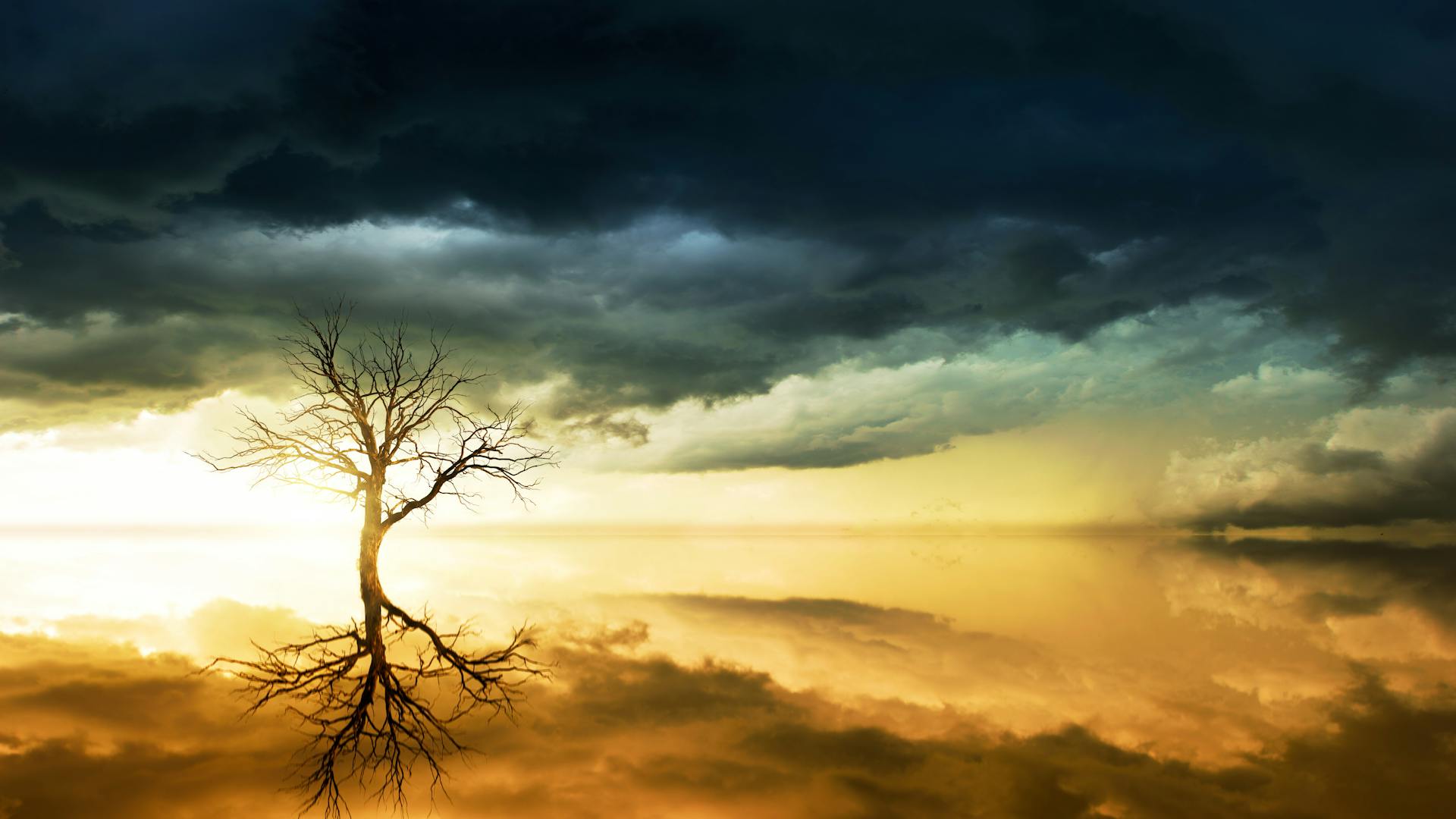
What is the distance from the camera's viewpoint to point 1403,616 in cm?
1967

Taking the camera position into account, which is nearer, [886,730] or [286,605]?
[886,730]

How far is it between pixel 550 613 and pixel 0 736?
1091cm

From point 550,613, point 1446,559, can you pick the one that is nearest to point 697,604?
point 550,613

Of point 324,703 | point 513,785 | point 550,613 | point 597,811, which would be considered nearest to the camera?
point 597,811

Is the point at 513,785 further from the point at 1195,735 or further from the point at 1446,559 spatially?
the point at 1446,559

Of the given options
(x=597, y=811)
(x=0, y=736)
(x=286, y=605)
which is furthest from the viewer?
(x=286, y=605)

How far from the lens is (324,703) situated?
34.9ft

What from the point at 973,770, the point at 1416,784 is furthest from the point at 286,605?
the point at 1416,784

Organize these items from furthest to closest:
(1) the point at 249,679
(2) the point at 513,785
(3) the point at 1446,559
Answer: (3) the point at 1446,559 < (1) the point at 249,679 < (2) the point at 513,785

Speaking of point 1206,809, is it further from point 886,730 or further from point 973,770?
point 886,730

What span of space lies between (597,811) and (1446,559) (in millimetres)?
57834

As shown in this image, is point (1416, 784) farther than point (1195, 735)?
No

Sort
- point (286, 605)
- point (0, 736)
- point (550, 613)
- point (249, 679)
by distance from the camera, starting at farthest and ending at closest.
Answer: point (286, 605) < point (550, 613) < point (249, 679) < point (0, 736)

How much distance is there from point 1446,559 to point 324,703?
58.6 meters
